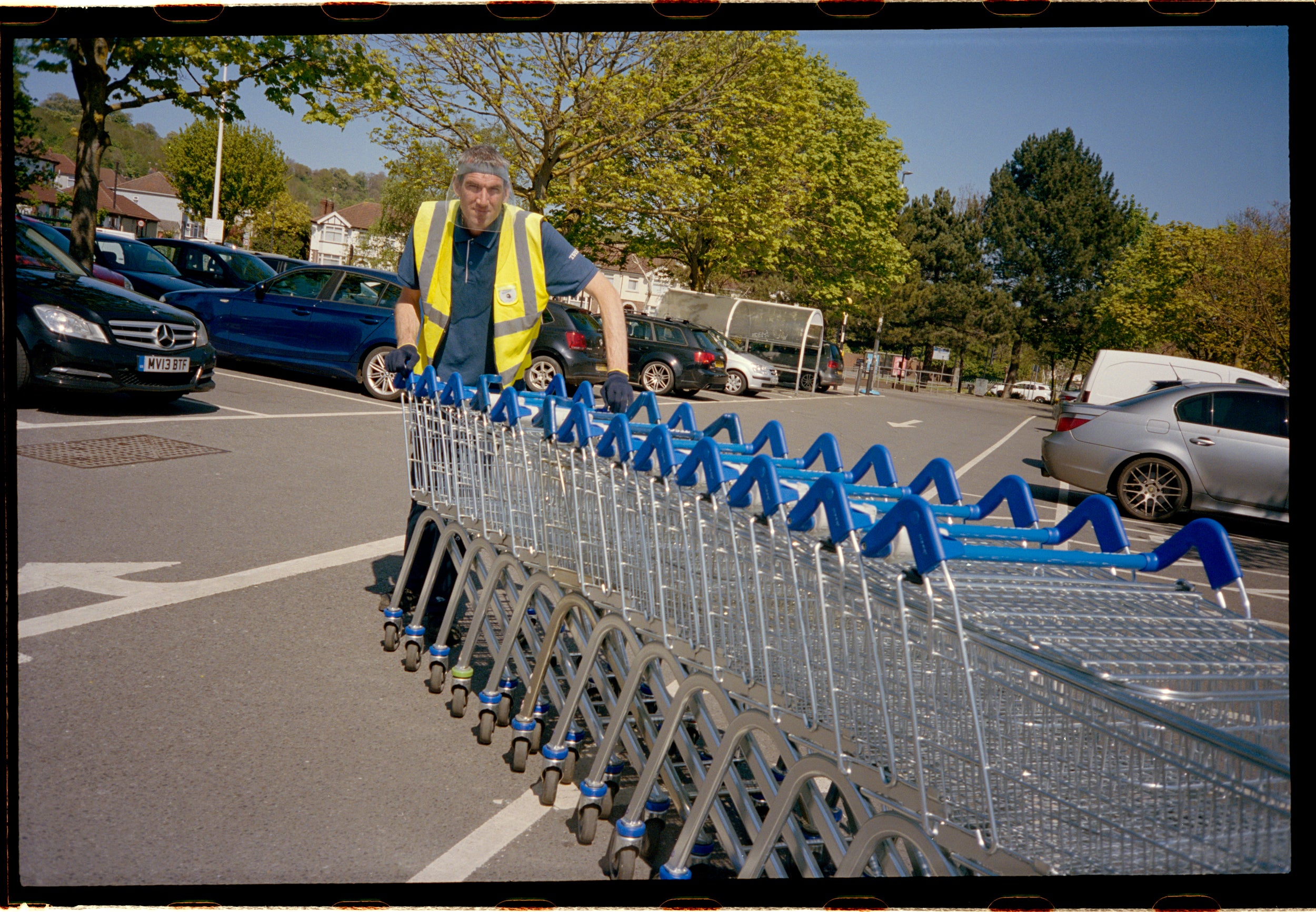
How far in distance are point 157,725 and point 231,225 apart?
48989mm

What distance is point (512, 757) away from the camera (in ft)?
10.8

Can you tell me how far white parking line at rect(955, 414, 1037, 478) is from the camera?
13.4 metres

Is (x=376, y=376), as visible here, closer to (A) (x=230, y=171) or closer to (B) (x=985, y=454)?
(B) (x=985, y=454)

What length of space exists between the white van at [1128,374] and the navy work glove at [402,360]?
9380mm

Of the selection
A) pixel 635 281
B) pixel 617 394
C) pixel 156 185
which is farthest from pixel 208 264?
pixel 635 281

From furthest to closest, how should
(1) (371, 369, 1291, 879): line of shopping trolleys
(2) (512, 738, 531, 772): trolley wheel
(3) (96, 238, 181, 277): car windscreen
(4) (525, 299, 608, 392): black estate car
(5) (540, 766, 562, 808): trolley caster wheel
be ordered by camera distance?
(4) (525, 299, 608, 392): black estate car, (3) (96, 238, 181, 277): car windscreen, (2) (512, 738, 531, 772): trolley wheel, (5) (540, 766, 562, 808): trolley caster wheel, (1) (371, 369, 1291, 879): line of shopping trolleys

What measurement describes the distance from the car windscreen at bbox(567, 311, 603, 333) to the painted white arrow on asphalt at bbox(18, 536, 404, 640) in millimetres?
11150

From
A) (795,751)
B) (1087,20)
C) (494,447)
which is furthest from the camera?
(494,447)

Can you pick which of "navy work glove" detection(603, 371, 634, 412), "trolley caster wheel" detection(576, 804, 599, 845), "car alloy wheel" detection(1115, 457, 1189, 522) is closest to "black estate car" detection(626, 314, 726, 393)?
"car alloy wheel" detection(1115, 457, 1189, 522)

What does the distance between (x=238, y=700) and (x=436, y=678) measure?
2.28ft

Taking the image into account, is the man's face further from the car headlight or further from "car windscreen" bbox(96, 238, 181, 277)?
"car windscreen" bbox(96, 238, 181, 277)

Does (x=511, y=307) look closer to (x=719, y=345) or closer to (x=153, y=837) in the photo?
(x=153, y=837)

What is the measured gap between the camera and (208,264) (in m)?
16.3

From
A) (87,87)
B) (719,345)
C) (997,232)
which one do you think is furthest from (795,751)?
(997,232)
